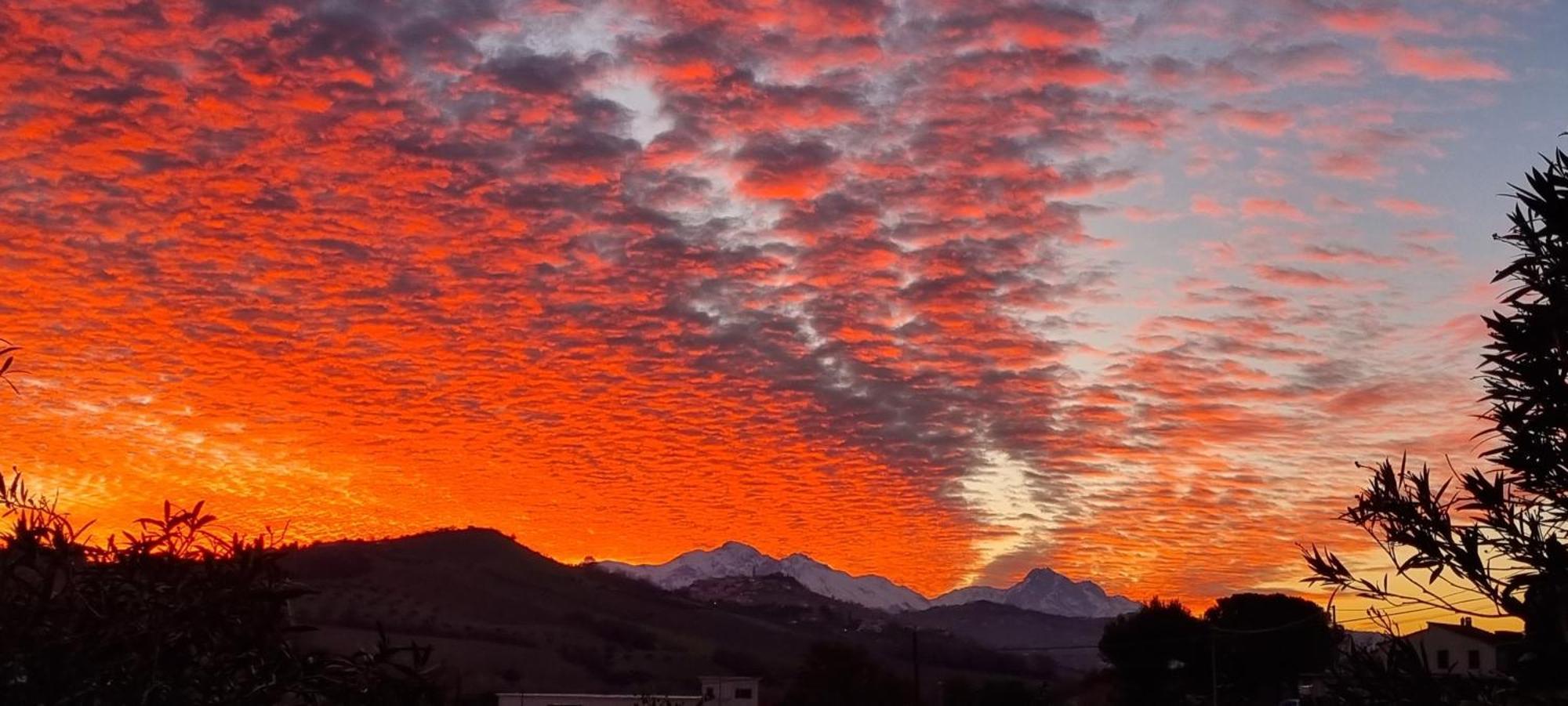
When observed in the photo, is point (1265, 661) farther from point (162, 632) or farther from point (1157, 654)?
point (162, 632)

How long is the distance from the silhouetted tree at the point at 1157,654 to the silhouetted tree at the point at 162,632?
365 ft

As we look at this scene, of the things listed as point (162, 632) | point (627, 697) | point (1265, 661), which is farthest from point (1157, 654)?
point (162, 632)

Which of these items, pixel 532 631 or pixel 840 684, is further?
pixel 532 631

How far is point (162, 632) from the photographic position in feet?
19.8

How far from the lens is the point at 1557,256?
1262 centimetres

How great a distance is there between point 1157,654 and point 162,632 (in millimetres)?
120851

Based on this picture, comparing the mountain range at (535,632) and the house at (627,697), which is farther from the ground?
the mountain range at (535,632)

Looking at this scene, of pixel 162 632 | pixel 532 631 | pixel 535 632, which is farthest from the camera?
pixel 532 631

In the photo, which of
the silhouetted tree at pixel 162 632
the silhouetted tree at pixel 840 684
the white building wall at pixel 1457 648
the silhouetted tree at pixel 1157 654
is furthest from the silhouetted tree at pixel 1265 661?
the silhouetted tree at pixel 162 632

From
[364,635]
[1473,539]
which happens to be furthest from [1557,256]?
[364,635]

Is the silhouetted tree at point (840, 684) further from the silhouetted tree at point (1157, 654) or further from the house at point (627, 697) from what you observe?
the silhouetted tree at point (1157, 654)

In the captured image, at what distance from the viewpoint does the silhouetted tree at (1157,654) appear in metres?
115

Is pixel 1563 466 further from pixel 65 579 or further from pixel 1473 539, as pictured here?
pixel 65 579

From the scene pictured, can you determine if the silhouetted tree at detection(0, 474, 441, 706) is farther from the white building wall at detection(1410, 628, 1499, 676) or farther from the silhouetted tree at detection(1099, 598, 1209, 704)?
the silhouetted tree at detection(1099, 598, 1209, 704)
